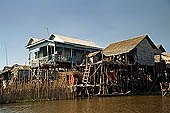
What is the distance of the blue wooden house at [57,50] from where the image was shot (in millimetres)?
25547

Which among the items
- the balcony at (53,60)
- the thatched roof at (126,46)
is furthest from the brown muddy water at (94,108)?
the thatched roof at (126,46)

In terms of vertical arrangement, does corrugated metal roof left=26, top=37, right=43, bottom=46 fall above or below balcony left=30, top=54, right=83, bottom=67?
above

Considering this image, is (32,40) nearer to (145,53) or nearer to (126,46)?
(126,46)

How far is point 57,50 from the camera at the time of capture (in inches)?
1083

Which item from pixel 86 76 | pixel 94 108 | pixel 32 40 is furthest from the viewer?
pixel 32 40

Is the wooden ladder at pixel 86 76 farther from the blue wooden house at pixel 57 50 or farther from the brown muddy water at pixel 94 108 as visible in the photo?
the brown muddy water at pixel 94 108

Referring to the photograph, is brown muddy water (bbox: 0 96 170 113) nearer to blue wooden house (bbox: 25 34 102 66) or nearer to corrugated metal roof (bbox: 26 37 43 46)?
blue wooden house (bbox: 25 34 102 66)

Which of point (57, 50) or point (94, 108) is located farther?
point (57, 50)

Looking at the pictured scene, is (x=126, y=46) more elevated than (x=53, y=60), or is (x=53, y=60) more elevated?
(x=126, y=46)

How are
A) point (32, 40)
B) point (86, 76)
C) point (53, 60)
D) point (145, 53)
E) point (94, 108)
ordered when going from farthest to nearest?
point (32, 40), point (145, 53), point (53, 60), point (86, 76), point (94, 108)

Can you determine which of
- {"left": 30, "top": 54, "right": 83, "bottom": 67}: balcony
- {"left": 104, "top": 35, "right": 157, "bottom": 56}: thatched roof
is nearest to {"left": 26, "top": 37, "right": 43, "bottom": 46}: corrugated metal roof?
{"left": 30, "top": 54, "right": 83, "bottom": 67}: balcony

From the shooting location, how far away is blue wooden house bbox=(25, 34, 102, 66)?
25547 millimetres

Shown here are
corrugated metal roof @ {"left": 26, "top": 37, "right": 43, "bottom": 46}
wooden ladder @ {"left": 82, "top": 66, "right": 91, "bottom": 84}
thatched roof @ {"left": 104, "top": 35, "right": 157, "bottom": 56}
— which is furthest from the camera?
corrugated metal roof @ {"left": 26, "top": 37, "right": 43, "bottom": 46}

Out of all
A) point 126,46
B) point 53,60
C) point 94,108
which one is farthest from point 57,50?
point 94,108
